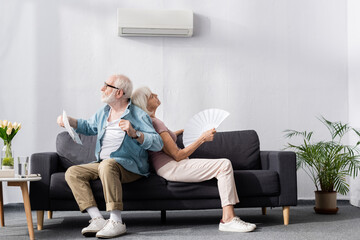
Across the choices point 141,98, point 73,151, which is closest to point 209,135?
point 141,98

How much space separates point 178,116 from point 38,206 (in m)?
1.97

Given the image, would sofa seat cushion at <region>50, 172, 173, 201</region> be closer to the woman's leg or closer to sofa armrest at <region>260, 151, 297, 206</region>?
the woman's leg

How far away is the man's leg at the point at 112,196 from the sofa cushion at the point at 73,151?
Result: 681mm

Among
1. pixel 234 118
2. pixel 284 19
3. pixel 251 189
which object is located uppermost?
pixel 284 19

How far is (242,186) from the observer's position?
3477mm

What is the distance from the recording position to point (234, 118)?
499 cm

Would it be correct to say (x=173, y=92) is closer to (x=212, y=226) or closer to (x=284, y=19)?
(x=284, y=19)

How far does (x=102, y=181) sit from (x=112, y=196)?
13 centimetres

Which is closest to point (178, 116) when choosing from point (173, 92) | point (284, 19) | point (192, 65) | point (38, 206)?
point (173, 92)

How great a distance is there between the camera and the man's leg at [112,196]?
3092 millimetres

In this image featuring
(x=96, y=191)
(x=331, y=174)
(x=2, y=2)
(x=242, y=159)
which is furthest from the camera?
(x=2, y=2)

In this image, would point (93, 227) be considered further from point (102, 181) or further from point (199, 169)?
point (199, 169)

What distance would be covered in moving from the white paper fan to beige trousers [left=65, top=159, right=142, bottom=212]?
55 cm

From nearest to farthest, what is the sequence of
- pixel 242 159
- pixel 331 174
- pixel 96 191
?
1. pixel 96 191
2. pixel 242 159
3. pixel 331 174
